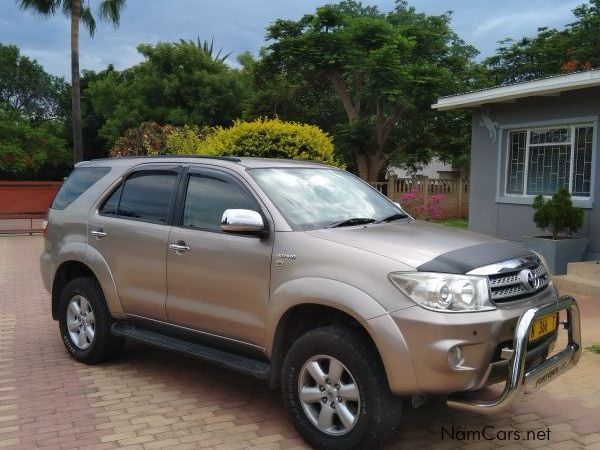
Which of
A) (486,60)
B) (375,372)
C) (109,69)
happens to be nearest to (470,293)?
(375,372)

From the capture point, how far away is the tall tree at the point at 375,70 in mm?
21734

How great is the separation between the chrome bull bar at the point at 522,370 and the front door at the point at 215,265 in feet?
4.62

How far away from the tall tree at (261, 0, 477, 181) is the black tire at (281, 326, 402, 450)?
1799 centimetres

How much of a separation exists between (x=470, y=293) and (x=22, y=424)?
315 cm

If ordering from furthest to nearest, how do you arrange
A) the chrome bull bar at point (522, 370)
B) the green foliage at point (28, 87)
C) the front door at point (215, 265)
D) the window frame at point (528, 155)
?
the green foliage at point (28, 87) → the window frame at point (528, 155) → the front door at point (215, 265) → the chrome bull bar at point (522, 370)

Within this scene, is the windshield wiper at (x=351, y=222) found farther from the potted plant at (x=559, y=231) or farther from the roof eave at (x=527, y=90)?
the roof eave at (x=527, y=90)

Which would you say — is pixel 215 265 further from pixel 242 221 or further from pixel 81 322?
pixel 81 322

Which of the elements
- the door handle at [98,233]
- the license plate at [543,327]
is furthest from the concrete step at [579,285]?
the door handle at [98,233]

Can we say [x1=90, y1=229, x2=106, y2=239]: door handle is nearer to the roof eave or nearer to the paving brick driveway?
the paving brick driveway

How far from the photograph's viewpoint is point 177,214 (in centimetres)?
478

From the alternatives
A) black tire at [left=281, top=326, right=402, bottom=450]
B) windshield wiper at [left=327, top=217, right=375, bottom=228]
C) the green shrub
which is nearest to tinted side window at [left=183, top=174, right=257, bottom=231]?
windshield wiper at [left=327, top=217, right=375, bottom=228]

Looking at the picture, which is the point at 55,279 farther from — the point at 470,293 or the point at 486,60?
the point at 486,60

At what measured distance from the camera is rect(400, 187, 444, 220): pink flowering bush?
691 inches

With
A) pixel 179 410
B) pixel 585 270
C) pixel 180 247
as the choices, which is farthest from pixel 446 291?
pixel 585 270
